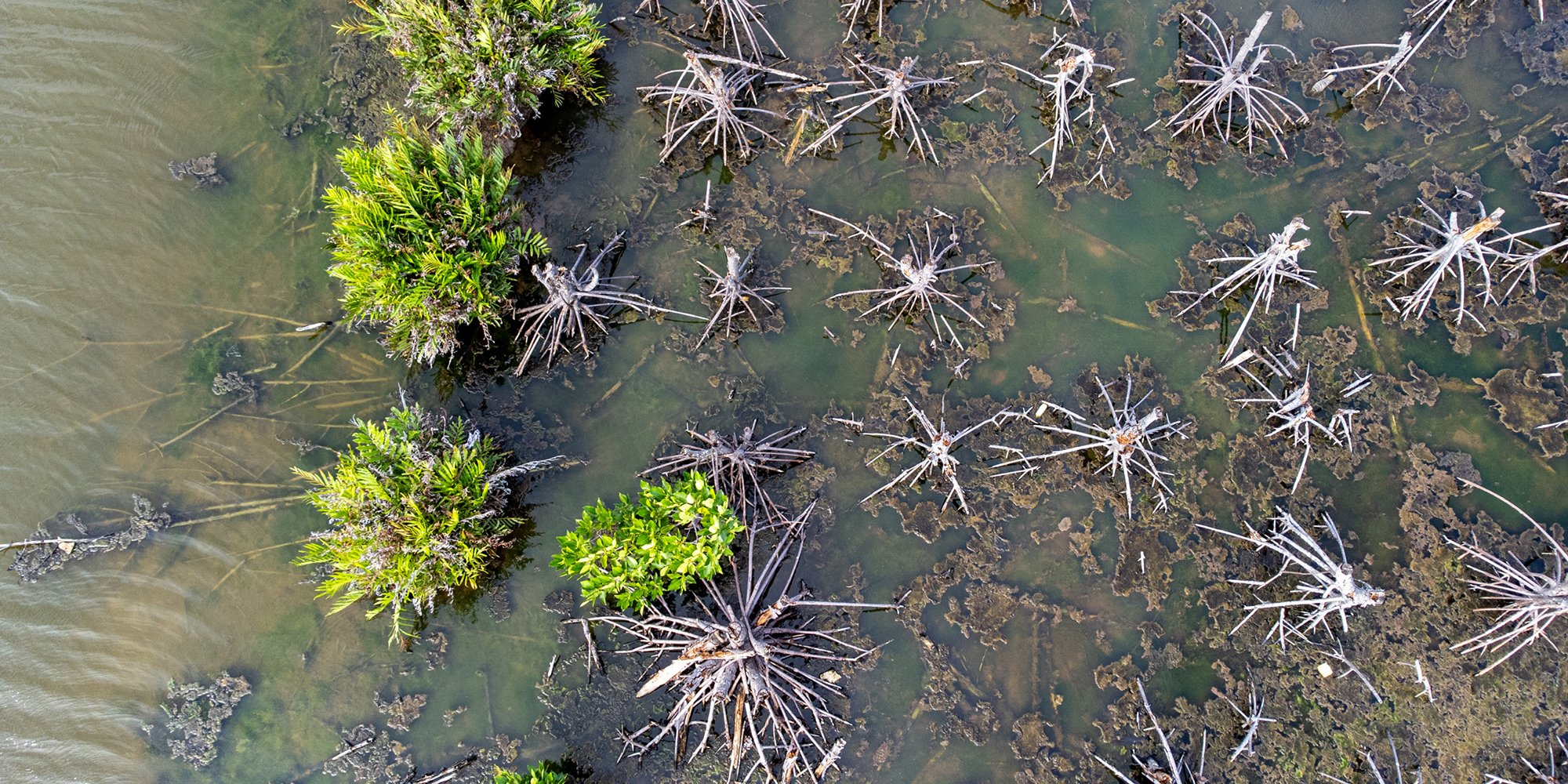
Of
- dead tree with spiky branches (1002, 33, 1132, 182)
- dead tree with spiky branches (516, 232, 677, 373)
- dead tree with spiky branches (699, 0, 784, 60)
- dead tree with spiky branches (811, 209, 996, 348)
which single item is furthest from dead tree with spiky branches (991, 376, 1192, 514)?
dead tree with spiky branches (699, 0, 784, 60)

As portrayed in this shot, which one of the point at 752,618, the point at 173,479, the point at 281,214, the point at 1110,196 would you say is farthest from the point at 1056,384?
the point at 173,479

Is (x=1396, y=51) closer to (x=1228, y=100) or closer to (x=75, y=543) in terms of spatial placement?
(x=1228, y=100)

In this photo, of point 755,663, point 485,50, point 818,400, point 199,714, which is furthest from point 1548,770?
point 199,714

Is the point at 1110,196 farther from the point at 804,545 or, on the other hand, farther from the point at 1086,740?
the point at 1086,740

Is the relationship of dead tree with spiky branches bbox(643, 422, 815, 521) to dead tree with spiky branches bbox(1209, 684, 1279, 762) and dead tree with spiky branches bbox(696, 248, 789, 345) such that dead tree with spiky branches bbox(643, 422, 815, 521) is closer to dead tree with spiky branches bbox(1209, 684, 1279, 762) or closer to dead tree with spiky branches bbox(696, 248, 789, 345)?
dead tree with spiky branches bbox(696, 248, 789, 345)

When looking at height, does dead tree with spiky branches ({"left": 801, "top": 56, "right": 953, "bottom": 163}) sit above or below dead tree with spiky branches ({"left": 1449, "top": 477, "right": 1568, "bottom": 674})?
above
